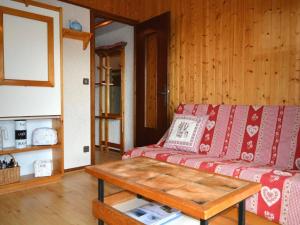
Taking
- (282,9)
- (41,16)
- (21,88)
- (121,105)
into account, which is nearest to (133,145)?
(121,105)

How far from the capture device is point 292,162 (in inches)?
77.3

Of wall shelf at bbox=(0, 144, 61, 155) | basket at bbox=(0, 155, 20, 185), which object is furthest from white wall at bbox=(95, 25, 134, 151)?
basket at bbox=(0, 155, 20, 185)

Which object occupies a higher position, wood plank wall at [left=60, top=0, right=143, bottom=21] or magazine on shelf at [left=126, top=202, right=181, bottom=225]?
wood plank wall at [left=60, top=0, right=143, bottom=21]

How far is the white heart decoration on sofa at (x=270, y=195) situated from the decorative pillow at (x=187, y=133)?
0.89m

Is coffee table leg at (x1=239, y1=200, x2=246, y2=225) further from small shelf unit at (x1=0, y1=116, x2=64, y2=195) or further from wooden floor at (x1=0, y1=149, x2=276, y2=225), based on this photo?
small shelf unit at (x1=0, y1=116, x2=64, y2=195)

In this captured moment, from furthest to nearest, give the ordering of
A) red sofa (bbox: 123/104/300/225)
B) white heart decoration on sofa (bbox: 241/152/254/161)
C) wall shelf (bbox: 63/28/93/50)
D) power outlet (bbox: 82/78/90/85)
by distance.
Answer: power outlet (bbox: 82/78/90/85) → wall shelf (bbox: 63/28/93/50) → white heart decoration on sofa (bbox: 241/152/254/161) → red sofa (bbox: 123/104/300/225)

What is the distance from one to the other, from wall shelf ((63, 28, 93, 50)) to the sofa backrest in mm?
1761

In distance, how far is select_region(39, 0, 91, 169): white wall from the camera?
315 cm

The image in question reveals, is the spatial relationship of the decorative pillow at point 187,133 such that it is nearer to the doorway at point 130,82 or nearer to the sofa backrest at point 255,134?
the sofa backrest at point 255,134

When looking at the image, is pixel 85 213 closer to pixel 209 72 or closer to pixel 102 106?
pixel 209 72

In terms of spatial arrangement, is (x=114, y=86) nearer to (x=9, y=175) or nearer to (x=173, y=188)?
(x=9, y=175)

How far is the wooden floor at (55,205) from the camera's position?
1836mm

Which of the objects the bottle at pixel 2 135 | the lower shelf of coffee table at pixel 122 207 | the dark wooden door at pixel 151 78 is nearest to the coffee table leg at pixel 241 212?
the lower shelf of coffee table at pixel 122 207

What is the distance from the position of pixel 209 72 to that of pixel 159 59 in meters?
0.75
